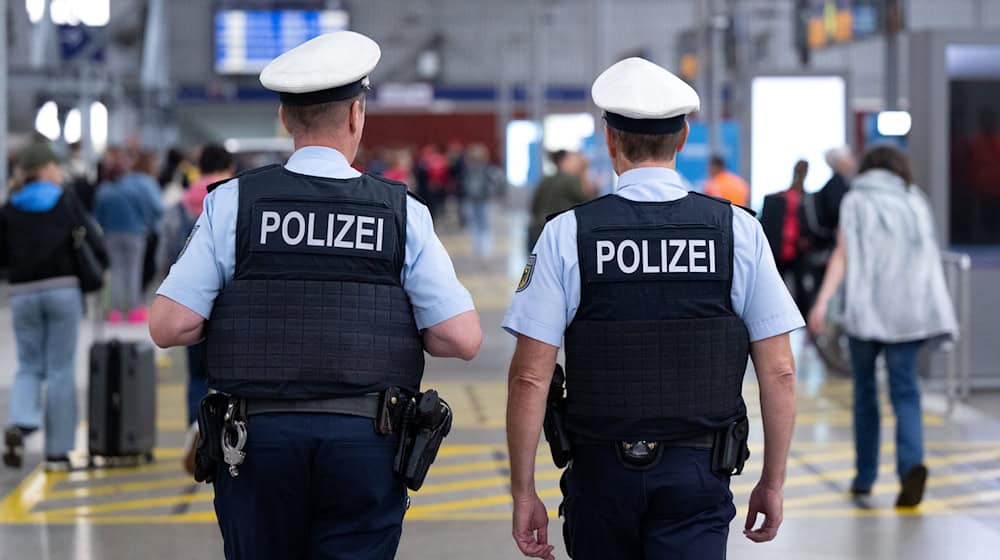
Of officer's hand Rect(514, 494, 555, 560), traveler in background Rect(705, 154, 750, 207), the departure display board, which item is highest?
the departure display board

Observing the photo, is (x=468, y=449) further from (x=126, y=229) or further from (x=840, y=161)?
(x=126, y=229)

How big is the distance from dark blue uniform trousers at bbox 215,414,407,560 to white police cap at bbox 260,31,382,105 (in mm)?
738

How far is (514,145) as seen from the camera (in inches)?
1852

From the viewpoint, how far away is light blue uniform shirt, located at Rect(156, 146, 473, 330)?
360cm

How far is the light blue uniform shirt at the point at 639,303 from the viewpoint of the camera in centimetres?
371

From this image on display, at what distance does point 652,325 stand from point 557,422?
0.33 metres

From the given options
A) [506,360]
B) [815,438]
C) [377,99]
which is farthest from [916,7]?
[815,438]

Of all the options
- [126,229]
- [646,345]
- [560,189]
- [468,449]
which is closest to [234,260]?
[646,345]

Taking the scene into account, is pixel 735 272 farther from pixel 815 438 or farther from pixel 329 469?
pixel 815 438

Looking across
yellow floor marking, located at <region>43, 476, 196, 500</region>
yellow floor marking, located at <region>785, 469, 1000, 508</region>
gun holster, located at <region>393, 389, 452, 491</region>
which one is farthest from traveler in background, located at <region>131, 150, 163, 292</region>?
gun holster, located at <region>393, 389, 452, 491</region>

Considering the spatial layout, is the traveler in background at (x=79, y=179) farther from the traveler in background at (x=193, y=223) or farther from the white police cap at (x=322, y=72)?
the white police cap at (x=322, y=72)

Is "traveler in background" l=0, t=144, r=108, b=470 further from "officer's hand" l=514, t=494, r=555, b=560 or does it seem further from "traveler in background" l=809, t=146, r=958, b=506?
"officer's hand" l=514, t=494, r=555, b=560

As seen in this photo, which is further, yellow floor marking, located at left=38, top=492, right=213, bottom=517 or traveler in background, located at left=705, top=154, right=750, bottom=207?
traveler in background, located at left=705, top=154, right=750, bottom=207

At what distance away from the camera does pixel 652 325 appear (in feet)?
12.2
